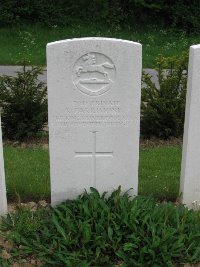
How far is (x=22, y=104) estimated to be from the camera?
7.30 meters

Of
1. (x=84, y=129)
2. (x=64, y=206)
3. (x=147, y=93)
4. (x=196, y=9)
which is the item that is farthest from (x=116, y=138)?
(x=196, y=9)

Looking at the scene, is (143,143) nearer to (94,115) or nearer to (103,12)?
(94,115)

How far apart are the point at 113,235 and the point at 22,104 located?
3.55 meters

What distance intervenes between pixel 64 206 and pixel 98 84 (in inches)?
47.7

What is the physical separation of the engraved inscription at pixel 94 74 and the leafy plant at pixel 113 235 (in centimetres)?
105

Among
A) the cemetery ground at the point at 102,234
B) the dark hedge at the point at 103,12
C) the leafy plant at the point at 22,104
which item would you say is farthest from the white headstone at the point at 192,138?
the dark hedge at the point at 103,12

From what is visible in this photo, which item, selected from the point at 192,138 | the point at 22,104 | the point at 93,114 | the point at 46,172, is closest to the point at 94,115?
the point at 93,114

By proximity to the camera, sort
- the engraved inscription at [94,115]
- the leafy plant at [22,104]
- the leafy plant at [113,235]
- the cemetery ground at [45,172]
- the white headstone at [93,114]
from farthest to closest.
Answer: the leafy plant at [22,104], the cemetery ground at [45,172], the engraved inscription at [94,115], the white headstone at [93,114], the leafy plant at [113,235]

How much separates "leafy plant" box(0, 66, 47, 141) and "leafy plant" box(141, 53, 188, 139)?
1.60 meters

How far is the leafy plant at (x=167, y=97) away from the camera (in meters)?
7.32

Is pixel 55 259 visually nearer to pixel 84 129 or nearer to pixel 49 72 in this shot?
pixel 84 129

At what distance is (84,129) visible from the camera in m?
4.66

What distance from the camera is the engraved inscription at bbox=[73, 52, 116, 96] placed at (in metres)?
4.45

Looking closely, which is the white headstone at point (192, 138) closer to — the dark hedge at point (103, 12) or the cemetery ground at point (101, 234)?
the cemetery ground at point (101, 234)
